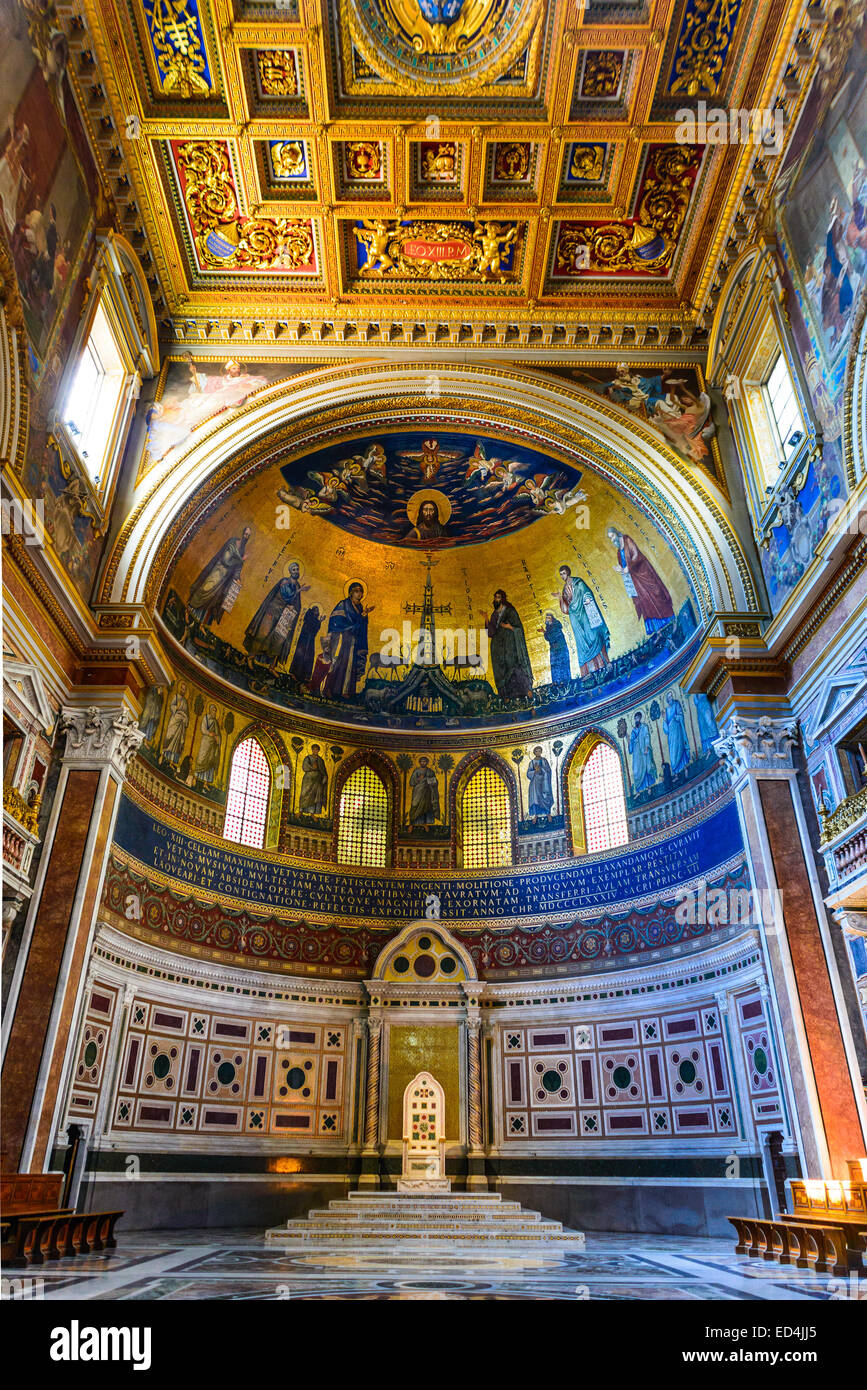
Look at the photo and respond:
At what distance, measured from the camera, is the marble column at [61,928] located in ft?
43.1

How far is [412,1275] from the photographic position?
32.0ft

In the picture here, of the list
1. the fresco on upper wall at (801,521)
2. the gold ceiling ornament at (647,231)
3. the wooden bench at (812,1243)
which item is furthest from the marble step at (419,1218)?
the gold ceiling ornament at (647,231)

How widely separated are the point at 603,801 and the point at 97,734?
12.1m

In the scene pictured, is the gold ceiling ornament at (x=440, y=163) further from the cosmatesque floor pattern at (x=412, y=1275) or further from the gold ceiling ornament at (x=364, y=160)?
the cosmatesque floor pattern at (x=412, y=1275)

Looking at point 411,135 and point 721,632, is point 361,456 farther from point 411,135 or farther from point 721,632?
point 721,632

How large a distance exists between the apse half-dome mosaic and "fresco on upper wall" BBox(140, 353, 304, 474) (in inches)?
61.8

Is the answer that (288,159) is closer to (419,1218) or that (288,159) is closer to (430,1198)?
(419,1218)

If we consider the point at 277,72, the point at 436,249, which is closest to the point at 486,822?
the point at 436,249

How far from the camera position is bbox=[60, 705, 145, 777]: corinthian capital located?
15539 mm

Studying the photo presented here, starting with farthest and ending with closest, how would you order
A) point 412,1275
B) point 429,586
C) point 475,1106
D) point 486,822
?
1. point 429,586
2. point 486,822
3. point 475,1106
4. point 412,1275

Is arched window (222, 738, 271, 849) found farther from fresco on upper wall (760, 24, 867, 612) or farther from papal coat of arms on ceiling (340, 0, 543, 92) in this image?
papal coat of arms on ceiling (340, 0, 543, 92)

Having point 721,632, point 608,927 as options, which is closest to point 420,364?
point 721,632

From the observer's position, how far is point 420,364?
2077 centimetres

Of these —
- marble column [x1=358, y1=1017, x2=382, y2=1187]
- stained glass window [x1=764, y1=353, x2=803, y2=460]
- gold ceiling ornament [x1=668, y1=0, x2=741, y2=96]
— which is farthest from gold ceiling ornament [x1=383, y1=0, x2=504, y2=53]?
marble column [x1=358, y1=1017, x2=382, y2=1187]
